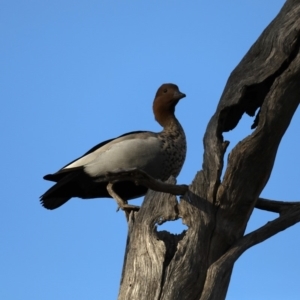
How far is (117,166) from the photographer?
279 inches

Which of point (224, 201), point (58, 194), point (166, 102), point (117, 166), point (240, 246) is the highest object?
point (166, 102)

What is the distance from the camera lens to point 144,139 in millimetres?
7301

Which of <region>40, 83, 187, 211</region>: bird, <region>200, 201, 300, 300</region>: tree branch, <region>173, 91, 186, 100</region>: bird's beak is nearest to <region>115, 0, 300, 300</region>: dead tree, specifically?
<region>200, 201, 300, 300</region>: tree branch

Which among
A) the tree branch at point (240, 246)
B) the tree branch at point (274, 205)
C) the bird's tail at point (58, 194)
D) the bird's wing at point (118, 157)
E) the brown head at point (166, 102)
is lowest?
the tree branch at point (240, 246)

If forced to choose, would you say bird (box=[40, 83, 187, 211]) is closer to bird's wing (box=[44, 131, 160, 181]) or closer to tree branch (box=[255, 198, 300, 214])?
bird's wing (box=[44, 131, 160, 181])

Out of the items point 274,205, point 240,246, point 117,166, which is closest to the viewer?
point 240,246

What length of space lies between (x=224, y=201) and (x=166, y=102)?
12.3 feet

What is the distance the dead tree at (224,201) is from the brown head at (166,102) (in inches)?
133

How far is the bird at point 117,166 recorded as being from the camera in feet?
23.1

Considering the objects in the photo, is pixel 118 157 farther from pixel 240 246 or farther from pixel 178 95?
pixel 240 246

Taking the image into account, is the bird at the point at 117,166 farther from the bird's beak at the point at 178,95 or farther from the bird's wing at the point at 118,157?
the bird's beak at the point at 178,95

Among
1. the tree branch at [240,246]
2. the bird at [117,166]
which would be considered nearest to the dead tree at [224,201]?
the tree branch at [240,246]

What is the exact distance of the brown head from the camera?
817 centimetres

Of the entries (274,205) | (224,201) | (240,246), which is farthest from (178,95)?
(240,246)
